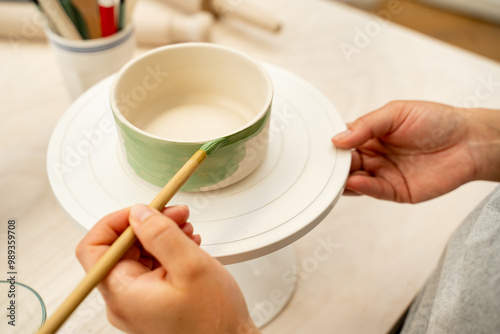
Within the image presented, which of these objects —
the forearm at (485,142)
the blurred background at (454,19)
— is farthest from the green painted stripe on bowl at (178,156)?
the blurred background at (454,19)

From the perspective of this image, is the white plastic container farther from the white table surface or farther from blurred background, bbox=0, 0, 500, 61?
blurred background, bbox=0, 0, 500, 61

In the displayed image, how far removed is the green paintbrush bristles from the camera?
1.37 ft

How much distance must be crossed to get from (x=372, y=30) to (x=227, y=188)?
0.69 meters

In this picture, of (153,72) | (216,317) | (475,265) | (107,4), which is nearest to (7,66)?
(107,4)

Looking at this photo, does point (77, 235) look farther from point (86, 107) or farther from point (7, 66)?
point (7, 66)

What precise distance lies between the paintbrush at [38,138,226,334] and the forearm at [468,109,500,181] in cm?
43

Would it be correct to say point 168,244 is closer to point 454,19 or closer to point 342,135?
point 342,135

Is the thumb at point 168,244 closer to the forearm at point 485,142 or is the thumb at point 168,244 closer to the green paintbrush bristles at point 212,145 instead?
the green paintbrush bristles at point 212,145

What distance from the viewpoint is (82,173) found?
0.49 meters

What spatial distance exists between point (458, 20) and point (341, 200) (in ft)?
5.47

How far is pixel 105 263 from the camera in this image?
0.35 meters

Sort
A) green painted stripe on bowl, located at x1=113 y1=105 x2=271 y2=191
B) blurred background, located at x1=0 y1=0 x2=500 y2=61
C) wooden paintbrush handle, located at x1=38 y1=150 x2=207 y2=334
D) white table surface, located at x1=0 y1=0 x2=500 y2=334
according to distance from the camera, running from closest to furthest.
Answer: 1. wooden paintbrush handle, located at x1=38 y1=150 x2=207 y2=334
2. green painted stripe on bowl, located at x1=113 y1=105 x2=271 y2=191
3. white table surface, located at x1=0 y1=0 x2=500 y2=334
4. blurred background, located at x1=0 y1=0 x2=500 y2=61

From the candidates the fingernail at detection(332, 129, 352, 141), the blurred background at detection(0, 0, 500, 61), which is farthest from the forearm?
the blurred background at detection(0, 0, 500, 61)

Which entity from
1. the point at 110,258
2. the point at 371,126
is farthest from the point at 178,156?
the point at 371,126
